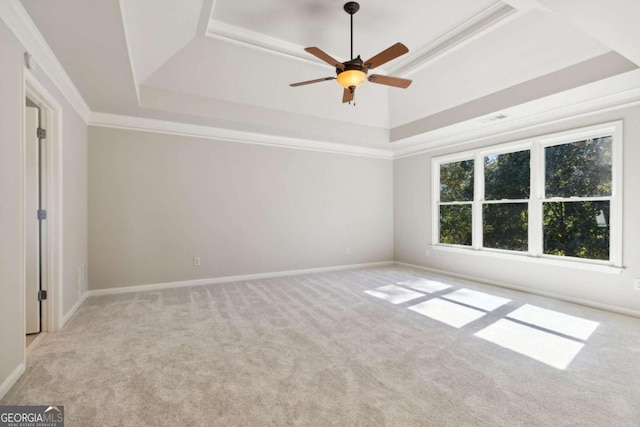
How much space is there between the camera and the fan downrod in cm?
299

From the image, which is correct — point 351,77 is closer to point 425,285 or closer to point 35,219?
point 35,219

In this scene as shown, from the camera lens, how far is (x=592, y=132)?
3.98 metres

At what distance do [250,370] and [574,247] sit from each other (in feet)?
14.6

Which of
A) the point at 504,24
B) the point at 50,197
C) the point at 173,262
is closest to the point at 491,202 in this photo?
the point at 504,24

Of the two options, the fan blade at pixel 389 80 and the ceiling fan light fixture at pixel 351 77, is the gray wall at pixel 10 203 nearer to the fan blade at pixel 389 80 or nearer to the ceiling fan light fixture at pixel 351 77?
the ceiling fan light fixture at pixel 351 77

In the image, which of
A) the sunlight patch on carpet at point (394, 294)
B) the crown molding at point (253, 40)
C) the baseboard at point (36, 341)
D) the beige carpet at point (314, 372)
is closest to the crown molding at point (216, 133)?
the crown molding at point (253, 40)

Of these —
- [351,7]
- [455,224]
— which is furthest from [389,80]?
[455,224]

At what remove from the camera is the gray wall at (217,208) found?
175 inches

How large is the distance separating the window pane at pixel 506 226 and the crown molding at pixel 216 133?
2.60 metres

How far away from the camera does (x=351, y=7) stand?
302 centimetres

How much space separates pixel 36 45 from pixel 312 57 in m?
2.75

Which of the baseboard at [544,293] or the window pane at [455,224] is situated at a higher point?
the window pane at [455,224]

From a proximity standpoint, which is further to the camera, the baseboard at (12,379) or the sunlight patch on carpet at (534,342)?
the sunlight patch on carpet at (534,342)

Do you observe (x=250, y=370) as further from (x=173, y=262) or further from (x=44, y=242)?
(x=173, y=262)
